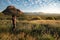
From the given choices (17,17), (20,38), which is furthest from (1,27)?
(20,38)

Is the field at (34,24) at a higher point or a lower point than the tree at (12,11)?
lower

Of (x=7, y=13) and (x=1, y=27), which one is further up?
(x=7, y=13)

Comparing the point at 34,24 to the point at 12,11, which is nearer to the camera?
the point at 12,11

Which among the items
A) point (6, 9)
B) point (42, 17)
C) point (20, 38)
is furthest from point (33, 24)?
point (20, 38)

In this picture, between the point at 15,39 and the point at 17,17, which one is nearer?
the point at 15,39

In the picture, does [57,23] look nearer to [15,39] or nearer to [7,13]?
[7,13]

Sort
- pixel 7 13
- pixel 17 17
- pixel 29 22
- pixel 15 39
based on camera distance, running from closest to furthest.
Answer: pixel 15 39 < pixel 7 13 < pixel 17 17 < pixel 29 22

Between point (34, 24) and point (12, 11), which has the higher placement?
point (12, 11)

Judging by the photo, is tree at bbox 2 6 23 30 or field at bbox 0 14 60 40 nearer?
tree at bbox 2 6 23 30

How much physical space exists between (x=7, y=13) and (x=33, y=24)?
2282 mm

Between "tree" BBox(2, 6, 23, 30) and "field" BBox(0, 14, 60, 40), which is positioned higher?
"tree" BBox(2, 6, 23, 30)

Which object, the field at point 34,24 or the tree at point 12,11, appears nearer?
the tree at point 12,11

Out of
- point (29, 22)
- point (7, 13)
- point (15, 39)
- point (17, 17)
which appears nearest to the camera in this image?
point (15, 39)

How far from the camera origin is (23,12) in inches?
383
